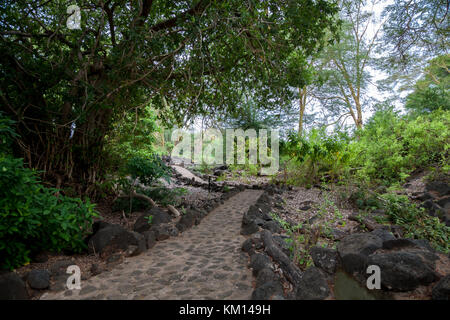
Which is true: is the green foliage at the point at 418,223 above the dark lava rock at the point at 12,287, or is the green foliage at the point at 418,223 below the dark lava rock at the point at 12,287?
above

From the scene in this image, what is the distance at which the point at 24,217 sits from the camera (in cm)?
196

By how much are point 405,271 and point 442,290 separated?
22 cm

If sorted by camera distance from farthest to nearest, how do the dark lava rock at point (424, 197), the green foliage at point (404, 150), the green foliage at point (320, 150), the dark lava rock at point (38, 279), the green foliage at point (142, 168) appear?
1. the green foliage at point (320, 150)
2. the green foliage at point (404, 150)
3. the dark lava rock at point (424, 197)
4. the green foliage at point (142, 168)
5. the dark lava rock at point (38, 279)

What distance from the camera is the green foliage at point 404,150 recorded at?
565cm

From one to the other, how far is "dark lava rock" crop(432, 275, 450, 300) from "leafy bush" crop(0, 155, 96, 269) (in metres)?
2.86

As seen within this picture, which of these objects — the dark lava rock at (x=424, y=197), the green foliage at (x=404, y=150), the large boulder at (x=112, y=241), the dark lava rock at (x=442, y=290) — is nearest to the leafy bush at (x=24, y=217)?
the large boulder at (x=112, y=241)

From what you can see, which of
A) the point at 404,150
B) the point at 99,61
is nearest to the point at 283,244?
the point at 99,61

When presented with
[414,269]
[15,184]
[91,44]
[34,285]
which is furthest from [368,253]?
[91,44]

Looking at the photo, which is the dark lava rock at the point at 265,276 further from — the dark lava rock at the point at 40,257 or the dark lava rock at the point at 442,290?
the dark lava rock at the point at 40,257

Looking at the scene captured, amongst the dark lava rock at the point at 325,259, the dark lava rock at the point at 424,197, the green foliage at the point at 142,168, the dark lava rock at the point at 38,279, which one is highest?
the green foliage at the point at 142,168

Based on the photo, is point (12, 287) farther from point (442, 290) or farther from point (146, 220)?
point (442, 290)

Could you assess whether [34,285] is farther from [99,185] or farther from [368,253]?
[368,253]

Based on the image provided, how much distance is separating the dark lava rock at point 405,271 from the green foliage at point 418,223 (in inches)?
46.9

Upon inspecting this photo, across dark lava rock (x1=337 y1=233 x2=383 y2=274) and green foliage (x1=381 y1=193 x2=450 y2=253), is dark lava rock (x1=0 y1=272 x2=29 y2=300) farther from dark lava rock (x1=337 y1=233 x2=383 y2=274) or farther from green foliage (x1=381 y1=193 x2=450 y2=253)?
green foliage (x1=381 y1=193 x2=450 y2=253)
